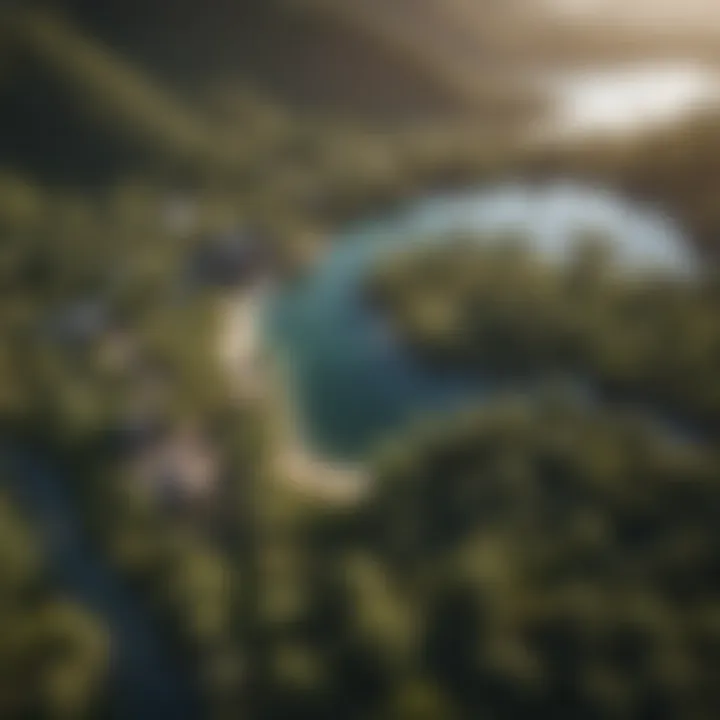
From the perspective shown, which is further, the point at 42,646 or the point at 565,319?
the point at 565,319

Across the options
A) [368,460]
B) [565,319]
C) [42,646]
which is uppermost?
[565,319]

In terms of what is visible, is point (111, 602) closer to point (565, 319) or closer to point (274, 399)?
point (274, 399)

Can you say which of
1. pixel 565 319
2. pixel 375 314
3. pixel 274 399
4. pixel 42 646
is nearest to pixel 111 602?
pixel 42 646

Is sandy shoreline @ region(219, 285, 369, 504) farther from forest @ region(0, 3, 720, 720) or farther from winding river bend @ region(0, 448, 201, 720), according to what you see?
winding river bend @ region(0, 448, 201, 720)

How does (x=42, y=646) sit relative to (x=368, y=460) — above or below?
below

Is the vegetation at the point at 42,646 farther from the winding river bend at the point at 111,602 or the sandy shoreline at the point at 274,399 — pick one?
the sandy shoreline at the point at 274,399

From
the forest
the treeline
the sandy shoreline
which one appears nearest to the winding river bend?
the forest

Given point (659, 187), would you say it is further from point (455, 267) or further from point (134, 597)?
point (134, 597)

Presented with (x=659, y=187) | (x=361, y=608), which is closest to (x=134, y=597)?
(x=361, y=608)
